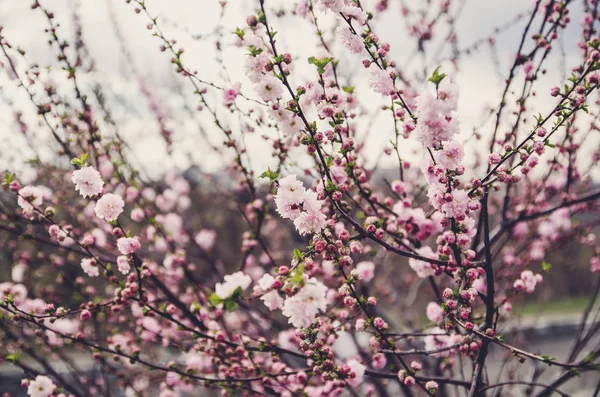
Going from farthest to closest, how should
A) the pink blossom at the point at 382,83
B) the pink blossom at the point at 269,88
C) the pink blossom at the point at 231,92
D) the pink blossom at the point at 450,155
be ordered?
the pink blossom at the point at 231,92 → the pink blossom at the point at 269,88 → the pink blossom at the point at 382,83 → the pink blossom at the point at 450,155

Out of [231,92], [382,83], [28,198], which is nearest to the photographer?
[382,83]

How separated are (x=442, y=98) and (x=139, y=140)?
28.3 ft

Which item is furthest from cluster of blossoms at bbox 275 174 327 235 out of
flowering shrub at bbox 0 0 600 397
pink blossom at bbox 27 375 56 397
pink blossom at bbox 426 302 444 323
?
pink blossom at bbox 27 375 56 397

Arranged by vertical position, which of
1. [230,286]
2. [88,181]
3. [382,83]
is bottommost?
[230,286]

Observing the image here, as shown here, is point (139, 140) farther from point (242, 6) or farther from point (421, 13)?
point (421, 13)

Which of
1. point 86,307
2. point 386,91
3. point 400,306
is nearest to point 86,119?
point 86,307

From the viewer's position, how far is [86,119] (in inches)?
133

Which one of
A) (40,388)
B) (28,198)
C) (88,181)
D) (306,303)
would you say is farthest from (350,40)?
(40,388)

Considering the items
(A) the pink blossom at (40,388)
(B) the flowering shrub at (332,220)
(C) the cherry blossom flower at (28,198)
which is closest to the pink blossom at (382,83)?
(B) the flowering shrub at (332,220)

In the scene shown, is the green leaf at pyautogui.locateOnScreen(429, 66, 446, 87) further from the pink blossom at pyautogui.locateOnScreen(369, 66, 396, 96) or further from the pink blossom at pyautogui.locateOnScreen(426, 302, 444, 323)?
the pink blossom at pyautogui.locateOnScreen(426, 302, 444, 323)

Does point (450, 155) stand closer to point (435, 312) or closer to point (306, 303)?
point (306, 303)

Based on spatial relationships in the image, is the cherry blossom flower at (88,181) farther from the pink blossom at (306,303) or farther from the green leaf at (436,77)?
the green leaf at (436,77)

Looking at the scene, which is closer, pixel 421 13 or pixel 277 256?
pixel 421 13

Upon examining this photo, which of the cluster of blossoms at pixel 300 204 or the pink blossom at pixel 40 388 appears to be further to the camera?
the pink blossom at pixel 40 388
